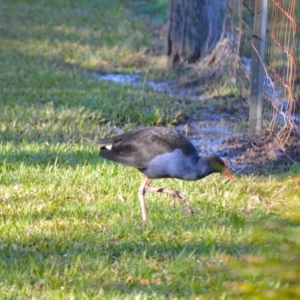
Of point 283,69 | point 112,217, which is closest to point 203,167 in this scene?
point 112,217

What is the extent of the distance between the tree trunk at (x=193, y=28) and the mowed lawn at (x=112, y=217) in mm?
1523

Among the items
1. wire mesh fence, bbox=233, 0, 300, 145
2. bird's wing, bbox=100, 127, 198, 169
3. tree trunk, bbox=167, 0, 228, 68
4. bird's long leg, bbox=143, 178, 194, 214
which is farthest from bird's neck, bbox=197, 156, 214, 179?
tree trunk, bbox=167, 0, 228, 68

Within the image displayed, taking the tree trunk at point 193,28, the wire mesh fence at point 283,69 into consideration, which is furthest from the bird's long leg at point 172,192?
the tree trunk at point 193,28

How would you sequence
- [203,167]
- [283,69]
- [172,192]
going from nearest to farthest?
1. [203,167]
2. [172,192]
3. [283,69]

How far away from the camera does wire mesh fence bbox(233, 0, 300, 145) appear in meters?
6.12

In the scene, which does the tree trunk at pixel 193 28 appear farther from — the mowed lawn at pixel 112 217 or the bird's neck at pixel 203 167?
the bird's neck at pixel 203 167

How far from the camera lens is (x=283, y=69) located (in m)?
6.48

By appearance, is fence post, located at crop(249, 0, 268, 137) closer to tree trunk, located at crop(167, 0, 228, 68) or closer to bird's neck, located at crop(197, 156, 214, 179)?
bird's neck, located at crop(197, 156, 214, 179)

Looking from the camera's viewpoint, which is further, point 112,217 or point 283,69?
point 283,69

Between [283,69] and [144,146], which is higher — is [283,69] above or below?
above

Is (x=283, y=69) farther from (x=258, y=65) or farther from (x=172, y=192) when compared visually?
(x=172, y=192)

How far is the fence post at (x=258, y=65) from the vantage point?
6.77 metres

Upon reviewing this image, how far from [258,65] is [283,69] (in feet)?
1.33

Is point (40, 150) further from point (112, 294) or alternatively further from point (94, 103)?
point (112, 294)
